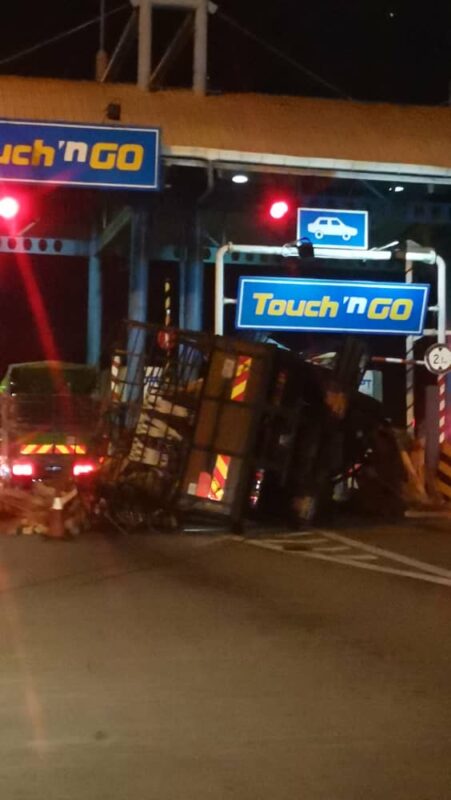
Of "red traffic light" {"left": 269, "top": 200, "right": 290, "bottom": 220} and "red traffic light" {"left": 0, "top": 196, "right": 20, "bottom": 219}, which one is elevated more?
"red traffic light" {"left": 269, "top": 200, "right": 290, "bottom": 220}

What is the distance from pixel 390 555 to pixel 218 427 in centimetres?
263

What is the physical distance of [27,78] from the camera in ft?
71.8

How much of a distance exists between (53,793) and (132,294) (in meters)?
18.6

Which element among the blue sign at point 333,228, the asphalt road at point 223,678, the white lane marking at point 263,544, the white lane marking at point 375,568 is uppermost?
the blue sign at point 333,228

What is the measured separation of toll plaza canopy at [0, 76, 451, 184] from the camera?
20312mm

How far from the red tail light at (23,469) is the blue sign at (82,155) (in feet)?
16.1

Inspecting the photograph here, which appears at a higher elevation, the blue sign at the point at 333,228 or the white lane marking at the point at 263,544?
the blue sign at the point at 333,228

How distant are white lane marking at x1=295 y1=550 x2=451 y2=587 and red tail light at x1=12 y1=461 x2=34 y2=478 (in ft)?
16.4

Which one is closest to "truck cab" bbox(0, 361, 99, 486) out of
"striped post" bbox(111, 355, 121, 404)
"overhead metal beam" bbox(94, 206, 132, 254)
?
"striped post" bbox(111, 355, 121, 404)

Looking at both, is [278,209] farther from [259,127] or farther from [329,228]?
[259,127]

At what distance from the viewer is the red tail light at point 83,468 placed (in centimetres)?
1599

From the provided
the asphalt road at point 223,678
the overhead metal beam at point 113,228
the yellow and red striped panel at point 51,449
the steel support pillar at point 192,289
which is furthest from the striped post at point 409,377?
the asphalt road at point 223,678

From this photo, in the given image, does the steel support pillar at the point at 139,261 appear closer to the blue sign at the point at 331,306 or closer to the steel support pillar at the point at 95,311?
the blue sign at the point at 331,306

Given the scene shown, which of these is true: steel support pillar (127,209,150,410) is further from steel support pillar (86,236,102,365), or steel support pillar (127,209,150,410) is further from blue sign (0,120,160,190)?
steel support pillar (86,236,102,365)
